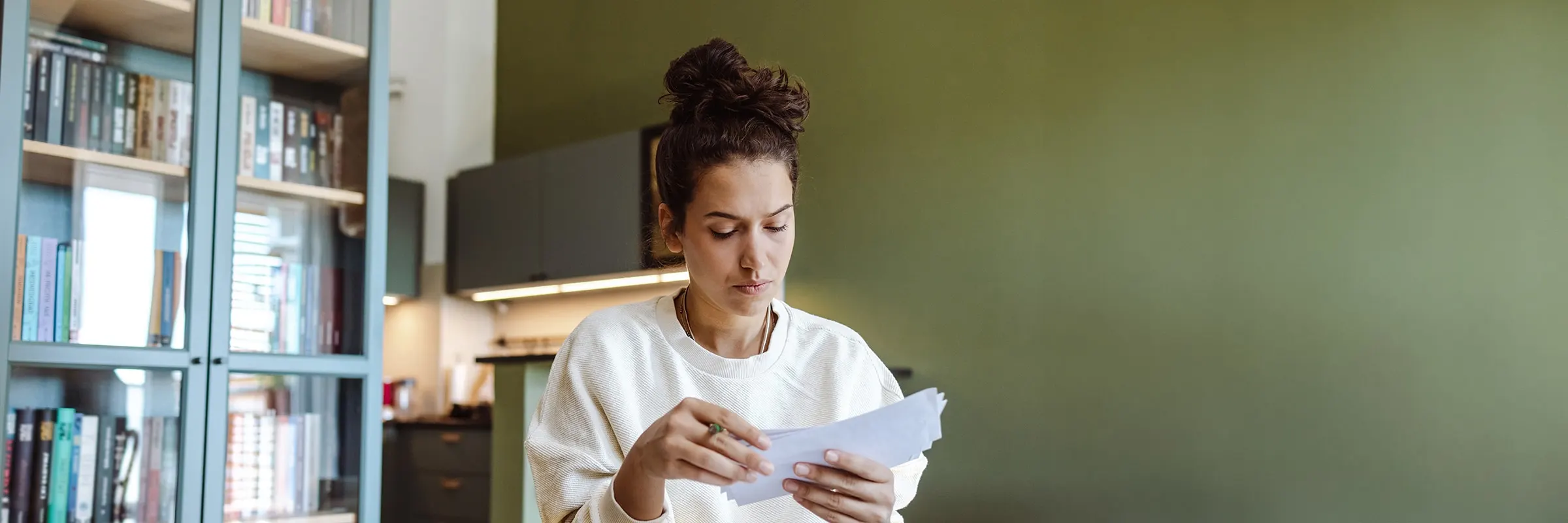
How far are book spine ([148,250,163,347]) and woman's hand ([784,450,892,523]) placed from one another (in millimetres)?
1700

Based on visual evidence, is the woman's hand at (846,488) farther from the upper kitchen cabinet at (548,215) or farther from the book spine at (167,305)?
the upper kitchen cabinet at (548,215)

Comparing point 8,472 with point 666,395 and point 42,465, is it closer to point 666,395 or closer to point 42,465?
point 42,465

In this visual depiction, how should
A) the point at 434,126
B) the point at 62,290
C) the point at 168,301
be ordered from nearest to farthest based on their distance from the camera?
the point at 62,290 → the point at 168,301 → the point at 434,126

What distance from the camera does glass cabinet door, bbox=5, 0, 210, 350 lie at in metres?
2.25

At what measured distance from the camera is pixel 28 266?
88.4 inches

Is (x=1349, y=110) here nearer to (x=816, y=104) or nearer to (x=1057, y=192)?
(x=1057, y=192)

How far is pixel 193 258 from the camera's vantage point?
2.42 m

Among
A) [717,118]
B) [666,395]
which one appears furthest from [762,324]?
[717,118]

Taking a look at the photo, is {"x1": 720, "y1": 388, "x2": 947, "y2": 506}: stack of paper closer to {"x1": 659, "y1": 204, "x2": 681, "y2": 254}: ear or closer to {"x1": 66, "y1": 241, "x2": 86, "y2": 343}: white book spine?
{"x1": 659, "y1": 204, "x2": 681, "y2": 254}: ear

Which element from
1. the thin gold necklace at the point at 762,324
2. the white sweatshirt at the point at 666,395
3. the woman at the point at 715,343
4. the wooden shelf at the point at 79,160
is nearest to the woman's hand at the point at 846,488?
the woman at the point at 715,343

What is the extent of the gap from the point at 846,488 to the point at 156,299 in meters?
1.78

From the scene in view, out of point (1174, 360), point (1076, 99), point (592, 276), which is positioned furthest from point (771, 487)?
point (592, 276)

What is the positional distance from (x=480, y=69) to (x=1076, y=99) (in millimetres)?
3407

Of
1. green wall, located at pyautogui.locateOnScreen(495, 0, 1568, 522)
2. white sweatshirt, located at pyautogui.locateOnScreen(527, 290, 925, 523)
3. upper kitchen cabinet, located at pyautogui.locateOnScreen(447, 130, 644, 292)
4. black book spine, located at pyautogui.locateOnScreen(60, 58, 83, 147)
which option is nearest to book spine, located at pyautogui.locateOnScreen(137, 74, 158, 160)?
black book spine, located at pyautogui.locateOnScreen(60, 58, 83, 147)
